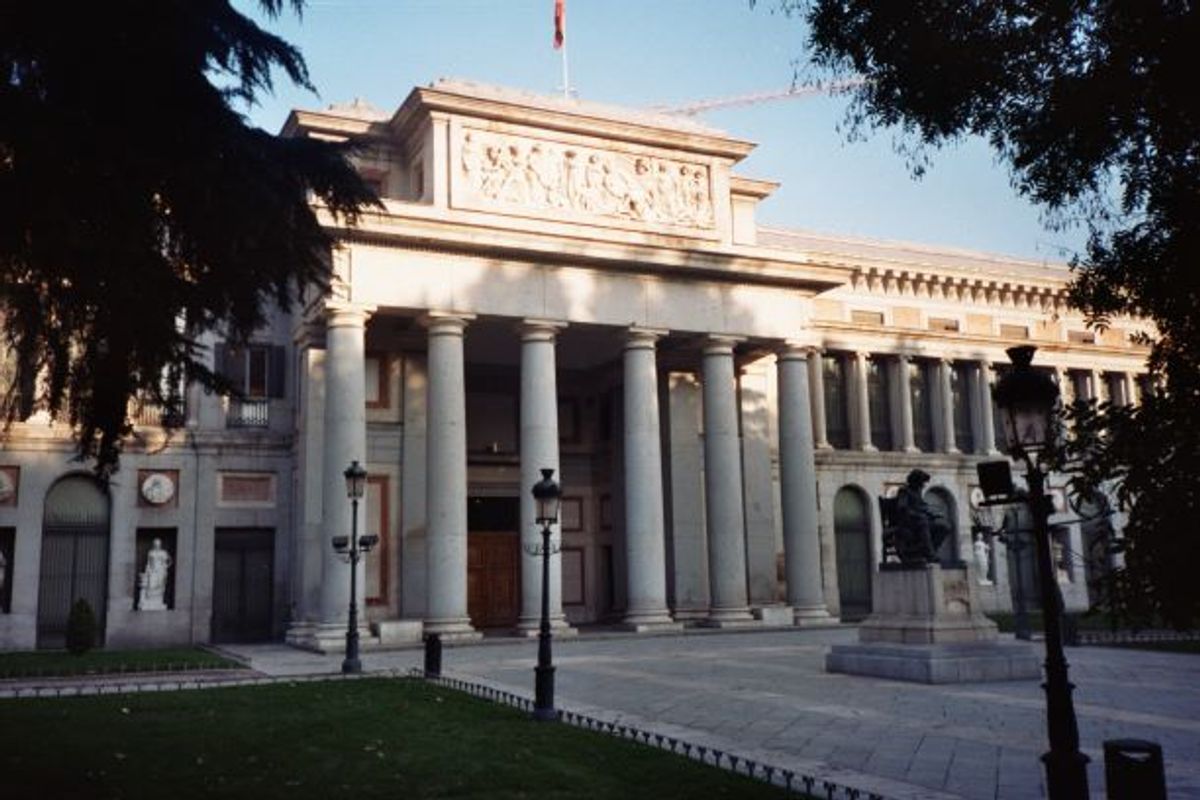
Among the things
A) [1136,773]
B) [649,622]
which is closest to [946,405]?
[649,622]

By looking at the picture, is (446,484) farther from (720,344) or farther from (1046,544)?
(1046,544)

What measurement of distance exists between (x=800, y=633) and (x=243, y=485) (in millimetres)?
17506

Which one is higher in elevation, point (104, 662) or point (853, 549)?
point (853, 549)

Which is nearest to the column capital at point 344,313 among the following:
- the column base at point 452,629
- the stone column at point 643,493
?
the stone column at point 643,493

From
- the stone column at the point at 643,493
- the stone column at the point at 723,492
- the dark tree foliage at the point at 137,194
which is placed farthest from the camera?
the stone column at the point at 723,492

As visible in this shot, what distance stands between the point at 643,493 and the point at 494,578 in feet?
24.3

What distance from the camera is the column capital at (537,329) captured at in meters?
31.1

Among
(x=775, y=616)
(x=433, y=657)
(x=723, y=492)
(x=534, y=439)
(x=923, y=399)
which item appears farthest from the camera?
(x=923, y=399)

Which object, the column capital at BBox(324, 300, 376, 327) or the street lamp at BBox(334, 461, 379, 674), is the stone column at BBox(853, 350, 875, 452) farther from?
the street lamp at BBox(334, 461, 379, 674)

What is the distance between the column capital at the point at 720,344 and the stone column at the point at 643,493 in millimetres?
1976

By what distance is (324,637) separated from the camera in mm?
27391

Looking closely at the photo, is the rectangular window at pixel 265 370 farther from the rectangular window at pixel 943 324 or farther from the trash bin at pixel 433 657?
the rectangular window at pixel 943 324

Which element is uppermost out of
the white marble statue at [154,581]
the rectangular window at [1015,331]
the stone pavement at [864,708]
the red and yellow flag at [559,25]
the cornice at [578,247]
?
the red and yellow flag at [559,25]

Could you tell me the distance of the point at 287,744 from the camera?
12086 mm
